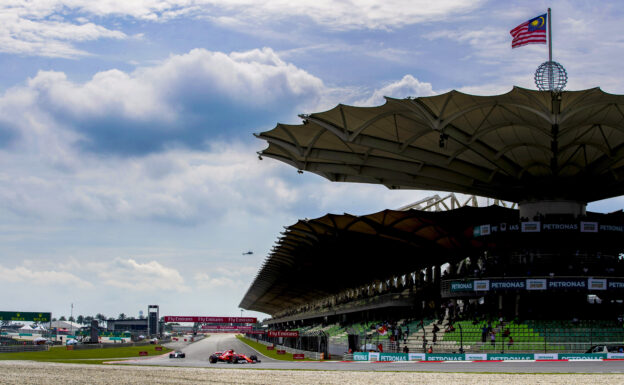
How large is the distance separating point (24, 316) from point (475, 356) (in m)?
89.9

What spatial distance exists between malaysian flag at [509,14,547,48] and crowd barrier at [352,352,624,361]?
1934 centimetres

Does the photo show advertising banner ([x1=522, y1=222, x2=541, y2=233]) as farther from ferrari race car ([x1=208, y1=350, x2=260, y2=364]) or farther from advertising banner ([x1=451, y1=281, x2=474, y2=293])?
ferrari race car ([x1=208, y1=350, x2=260, y2=364])

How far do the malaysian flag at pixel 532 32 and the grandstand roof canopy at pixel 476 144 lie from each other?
359cm

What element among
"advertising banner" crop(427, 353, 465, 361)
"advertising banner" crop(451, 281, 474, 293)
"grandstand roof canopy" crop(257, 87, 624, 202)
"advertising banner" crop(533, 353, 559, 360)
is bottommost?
"advertising banner" crop(427, 353, 465, 361)

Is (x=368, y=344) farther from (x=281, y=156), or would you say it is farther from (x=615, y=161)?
(x=615, y=161)

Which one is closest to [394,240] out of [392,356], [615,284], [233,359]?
[615,284]

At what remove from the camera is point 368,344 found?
5766 cm

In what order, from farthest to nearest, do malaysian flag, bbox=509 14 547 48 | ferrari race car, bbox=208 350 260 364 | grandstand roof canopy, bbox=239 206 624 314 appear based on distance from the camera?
grandstand roof canopy, bbox=239 206 624 314 < ferrari race car, bbox=208 350 260 364 < malaysian flag, bbox=509 14 547 48

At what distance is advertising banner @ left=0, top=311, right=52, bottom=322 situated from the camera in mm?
112738

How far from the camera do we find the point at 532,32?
45156 mm

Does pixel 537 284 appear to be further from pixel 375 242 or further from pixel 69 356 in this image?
pixel 69 356

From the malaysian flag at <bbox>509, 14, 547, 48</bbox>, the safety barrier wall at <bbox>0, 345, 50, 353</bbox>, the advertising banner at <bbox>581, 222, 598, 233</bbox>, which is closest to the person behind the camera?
the malaysian flag at <bbox>509, 14, 547, 48</bbox>

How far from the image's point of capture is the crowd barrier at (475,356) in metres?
43.9

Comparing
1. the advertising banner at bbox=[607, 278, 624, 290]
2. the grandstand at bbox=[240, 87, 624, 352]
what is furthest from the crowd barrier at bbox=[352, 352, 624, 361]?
the advertising banner at bbox=[607, 278, 624, 290]
